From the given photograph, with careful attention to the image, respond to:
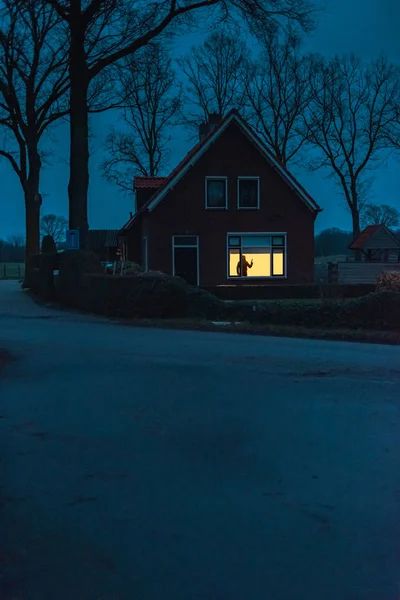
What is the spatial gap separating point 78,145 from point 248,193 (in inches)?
450

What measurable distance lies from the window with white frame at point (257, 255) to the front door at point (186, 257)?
1.79 metres

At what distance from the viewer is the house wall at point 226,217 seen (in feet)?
112

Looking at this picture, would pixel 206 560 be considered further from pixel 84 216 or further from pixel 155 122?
pixel 155 122

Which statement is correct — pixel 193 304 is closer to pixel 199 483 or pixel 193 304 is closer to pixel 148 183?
pixel 199 483

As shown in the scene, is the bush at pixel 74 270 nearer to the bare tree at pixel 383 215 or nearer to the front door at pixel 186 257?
the front door at pixel 186 257

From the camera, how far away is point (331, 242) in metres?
94.6

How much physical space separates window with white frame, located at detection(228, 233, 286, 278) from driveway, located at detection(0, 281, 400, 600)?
80.6 feet

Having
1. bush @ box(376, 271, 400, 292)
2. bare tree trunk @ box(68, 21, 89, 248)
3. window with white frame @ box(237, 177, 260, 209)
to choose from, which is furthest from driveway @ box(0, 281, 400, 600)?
window with white frame @ box(237, 177, 260, 209)

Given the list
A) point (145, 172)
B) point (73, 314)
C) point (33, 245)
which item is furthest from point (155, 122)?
point (73, 314)

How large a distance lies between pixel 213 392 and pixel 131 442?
96.0 inches

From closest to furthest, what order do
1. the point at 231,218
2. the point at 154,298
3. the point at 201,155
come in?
the point at 154,298 → the point at 201,155 → the point at 231,218

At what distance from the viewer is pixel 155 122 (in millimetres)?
50531

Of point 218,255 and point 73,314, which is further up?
point 218,255

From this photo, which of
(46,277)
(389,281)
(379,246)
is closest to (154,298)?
(389,281)
